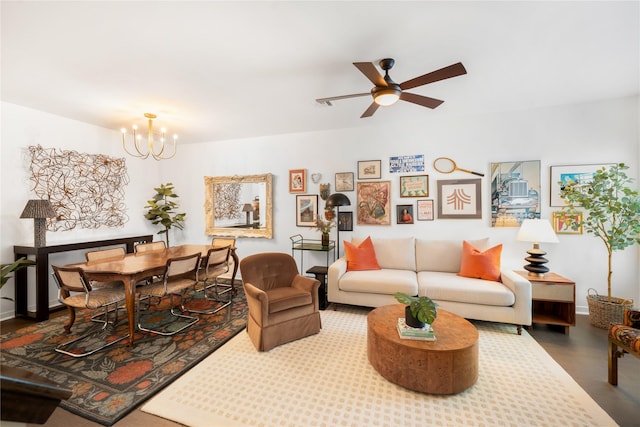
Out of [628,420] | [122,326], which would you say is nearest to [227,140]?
[122,326]

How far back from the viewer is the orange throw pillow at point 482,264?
3.21 meters

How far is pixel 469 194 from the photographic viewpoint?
387 centimetres

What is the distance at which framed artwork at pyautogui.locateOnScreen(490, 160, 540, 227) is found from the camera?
3.61 meters

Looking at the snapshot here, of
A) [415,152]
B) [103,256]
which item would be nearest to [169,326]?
[103,256]

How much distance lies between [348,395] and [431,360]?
26.1 inches

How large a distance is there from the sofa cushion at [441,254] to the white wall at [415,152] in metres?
0.27

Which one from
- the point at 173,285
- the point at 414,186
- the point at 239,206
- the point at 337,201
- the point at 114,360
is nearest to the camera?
the point at 114,360

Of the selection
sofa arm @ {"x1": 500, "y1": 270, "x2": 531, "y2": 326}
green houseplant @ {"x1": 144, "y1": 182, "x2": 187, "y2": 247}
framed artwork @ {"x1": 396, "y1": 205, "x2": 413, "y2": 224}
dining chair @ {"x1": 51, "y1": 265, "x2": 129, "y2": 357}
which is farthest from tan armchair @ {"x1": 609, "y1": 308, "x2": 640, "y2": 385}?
green houseplant @ {"x1": 144, "y1": 182, "x2": 187, "y2": 247}

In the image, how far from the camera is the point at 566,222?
3496mm

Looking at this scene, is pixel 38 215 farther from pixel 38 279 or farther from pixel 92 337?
pixel 92 337

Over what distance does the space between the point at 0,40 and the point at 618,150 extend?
250 inches

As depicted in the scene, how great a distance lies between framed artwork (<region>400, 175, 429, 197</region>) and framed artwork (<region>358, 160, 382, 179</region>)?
385 mm

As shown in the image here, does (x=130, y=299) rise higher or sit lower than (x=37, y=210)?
lower

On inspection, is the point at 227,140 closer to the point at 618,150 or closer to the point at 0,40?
the point at 0,40
